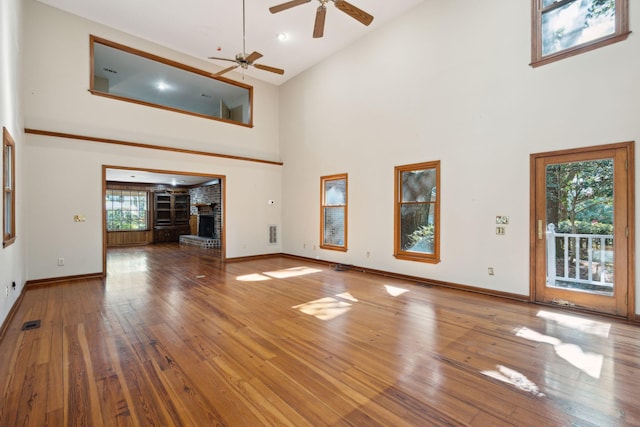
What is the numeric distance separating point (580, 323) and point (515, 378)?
1890 mm

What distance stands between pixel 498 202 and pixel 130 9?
23.6 feet

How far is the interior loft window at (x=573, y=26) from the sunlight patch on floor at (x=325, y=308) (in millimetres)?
4222

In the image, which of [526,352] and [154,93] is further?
[154,93]

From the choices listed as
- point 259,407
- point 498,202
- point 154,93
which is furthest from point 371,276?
point 154,93

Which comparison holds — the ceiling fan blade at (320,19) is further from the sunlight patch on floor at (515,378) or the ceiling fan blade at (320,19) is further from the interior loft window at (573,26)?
the sunlight patch on floor at (515,378)

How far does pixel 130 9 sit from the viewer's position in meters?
5.48

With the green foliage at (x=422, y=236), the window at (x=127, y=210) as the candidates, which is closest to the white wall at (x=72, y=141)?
the green foliage at (x=422, y=236)

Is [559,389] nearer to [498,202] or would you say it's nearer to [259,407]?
[259,407]

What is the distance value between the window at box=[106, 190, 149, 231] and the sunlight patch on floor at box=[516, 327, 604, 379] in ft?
42.5

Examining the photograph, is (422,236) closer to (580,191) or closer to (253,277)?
(580,191)

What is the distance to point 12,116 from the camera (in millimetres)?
3852

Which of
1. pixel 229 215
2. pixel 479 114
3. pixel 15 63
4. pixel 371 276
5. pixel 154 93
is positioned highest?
pixel 154 93

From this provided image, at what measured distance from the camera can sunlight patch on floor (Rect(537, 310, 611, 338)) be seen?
10.2 ft

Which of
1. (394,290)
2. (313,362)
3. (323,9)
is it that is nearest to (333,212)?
(394,290)
